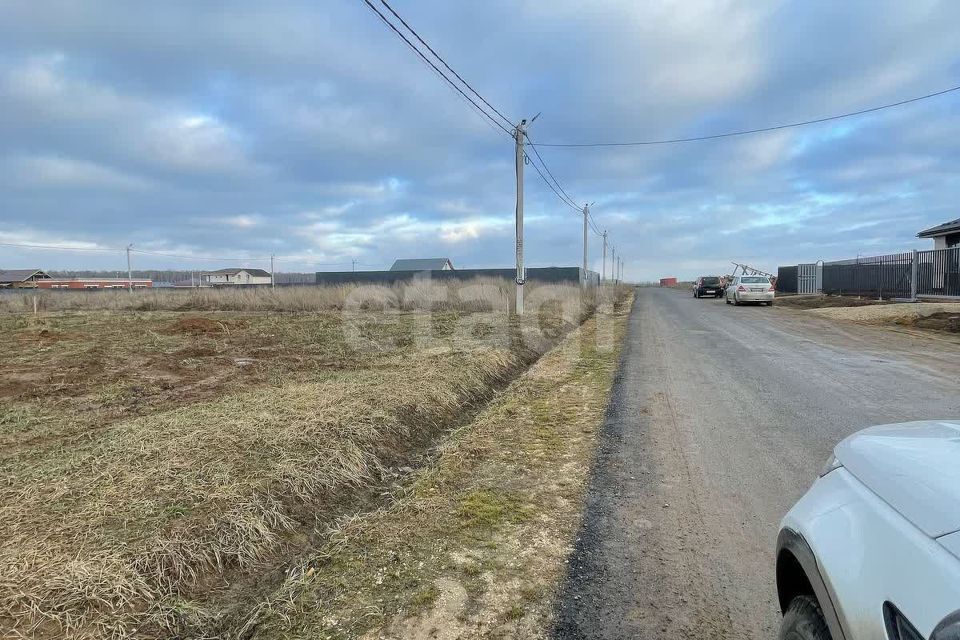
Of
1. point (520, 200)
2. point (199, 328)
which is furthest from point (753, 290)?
point (199, 328)

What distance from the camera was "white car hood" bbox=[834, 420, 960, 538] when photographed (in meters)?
1.17

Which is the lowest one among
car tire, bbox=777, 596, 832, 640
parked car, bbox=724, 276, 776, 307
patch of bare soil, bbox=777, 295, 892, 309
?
car tire, bbox=777, 596, 832, 640

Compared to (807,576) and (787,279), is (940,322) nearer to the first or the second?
(807,576)

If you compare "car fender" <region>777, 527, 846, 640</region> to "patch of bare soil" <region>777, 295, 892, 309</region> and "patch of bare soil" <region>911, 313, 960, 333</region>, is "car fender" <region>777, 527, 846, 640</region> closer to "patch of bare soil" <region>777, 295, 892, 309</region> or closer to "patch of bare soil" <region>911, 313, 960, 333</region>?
"patch of bare soil" <region>911, 313, 960, 333</region>

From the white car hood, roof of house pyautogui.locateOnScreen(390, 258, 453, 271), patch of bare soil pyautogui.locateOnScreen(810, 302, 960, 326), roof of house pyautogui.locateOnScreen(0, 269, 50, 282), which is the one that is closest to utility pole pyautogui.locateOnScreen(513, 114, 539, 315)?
patch of bare soil pyautogui.locateOnScreen(810, 302, 960, 326)

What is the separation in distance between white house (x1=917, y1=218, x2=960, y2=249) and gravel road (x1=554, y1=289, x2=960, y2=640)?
68.7 feet

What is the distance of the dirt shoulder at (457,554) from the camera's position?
2471 mm

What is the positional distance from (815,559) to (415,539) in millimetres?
2382

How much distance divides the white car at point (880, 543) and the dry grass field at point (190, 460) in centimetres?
267

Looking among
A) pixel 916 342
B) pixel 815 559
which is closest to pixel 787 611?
pixel 815 559

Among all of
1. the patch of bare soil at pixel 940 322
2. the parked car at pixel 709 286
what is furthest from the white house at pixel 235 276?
the patch of bare soil at pixel 940 322

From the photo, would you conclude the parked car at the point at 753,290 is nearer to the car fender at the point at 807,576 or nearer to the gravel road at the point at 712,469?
the gravel road at the point at 712,469

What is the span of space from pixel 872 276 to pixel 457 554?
3132cm

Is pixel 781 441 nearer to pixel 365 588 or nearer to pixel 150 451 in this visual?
pixel 365 588
